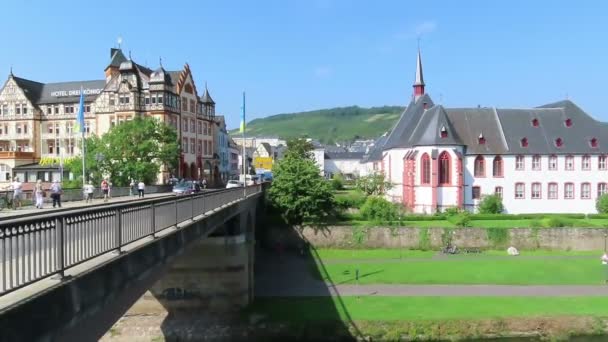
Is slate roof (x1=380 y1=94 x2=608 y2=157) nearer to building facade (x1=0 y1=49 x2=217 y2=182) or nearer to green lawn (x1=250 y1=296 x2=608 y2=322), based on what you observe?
building facade (x1=0 y1=49 x2=217 y2=182)

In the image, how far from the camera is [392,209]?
48781 mm

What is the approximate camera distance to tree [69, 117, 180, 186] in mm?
48219

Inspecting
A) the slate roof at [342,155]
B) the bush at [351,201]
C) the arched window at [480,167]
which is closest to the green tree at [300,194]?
the bush at [351,201]

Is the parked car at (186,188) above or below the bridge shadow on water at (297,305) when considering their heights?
above

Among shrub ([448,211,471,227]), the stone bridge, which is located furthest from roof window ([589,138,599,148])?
the stone bridge

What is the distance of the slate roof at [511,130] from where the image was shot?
58.4 meters

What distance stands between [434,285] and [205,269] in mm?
14626

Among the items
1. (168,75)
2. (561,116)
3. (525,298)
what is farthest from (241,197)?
(561,116)

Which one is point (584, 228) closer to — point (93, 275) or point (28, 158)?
point (93, 275)

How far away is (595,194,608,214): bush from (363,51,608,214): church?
126 cm

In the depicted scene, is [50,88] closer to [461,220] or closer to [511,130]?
[461,220]

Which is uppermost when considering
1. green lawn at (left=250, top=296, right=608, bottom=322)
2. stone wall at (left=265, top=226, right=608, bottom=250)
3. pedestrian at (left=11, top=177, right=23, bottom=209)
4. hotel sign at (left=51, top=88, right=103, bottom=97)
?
hotel sign at (left=51, top=88, right=103, bottom=97)

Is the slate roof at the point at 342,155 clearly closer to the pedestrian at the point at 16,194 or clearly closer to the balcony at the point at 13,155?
the balcony at the point at 13,155

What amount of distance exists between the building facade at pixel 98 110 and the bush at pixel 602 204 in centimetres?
4865
